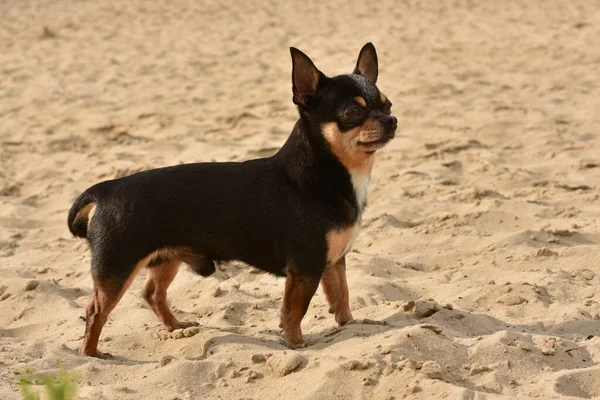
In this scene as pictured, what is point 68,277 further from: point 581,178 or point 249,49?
point 249,49

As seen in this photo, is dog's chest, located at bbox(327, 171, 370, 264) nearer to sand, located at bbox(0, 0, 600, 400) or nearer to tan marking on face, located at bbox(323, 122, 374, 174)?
tan marking on face, located at bbox(323, 122, 374, 174)

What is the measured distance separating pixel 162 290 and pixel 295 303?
864 mm

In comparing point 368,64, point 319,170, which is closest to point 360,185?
point 319,170

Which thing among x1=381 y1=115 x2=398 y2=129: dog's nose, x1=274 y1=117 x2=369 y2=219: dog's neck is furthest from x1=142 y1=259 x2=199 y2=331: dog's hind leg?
x1=381 y1=115 x2=398 y2=129: dog's nose

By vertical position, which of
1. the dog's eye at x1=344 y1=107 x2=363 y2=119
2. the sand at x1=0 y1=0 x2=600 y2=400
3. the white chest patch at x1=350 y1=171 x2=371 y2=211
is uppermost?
the dog's eye at x1=344 y1=107 x2=363 y2=119

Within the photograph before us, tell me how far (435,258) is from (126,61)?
768 centimetres

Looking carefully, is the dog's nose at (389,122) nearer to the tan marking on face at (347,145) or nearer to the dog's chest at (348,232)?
the tan marking on face at (347,145)

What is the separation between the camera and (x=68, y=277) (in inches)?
235

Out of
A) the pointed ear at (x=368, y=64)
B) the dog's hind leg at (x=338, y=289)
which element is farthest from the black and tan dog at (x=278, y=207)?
the pointed ear at (x=368, y=64)

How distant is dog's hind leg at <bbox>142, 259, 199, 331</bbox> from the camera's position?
16.4 ft

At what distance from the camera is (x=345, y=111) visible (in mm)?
4477

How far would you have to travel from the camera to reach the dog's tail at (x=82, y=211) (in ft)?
15.6

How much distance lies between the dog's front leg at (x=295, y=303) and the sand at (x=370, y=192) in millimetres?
134

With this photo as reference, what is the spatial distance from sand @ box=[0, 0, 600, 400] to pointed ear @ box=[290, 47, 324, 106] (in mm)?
1206
